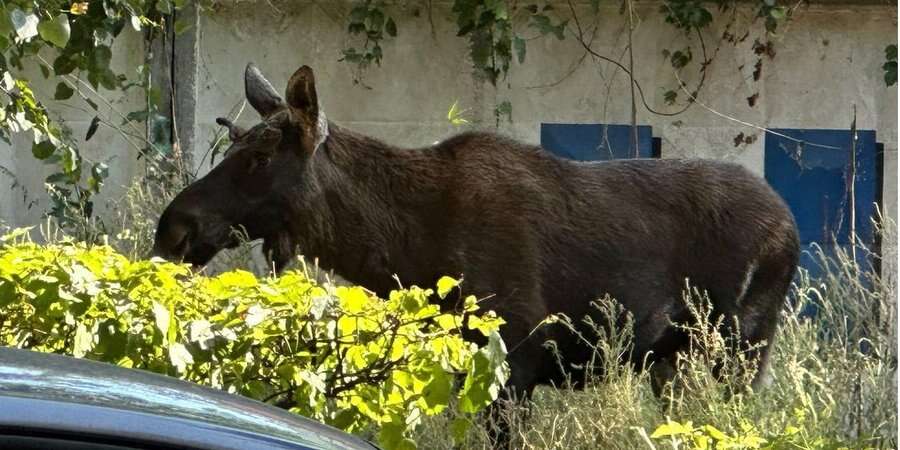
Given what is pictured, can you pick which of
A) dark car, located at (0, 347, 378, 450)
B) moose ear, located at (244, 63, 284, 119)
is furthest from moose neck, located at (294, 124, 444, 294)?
dark car, located at (0, 347, 378, 450)

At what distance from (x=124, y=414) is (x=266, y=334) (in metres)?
2.27

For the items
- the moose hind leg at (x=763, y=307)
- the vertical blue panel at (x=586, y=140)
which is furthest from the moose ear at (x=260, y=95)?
the vertical blue panel at (x=586, y=140)

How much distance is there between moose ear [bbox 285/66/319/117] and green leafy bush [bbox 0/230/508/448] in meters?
2.03

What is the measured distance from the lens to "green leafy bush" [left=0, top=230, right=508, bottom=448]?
14.9 ft

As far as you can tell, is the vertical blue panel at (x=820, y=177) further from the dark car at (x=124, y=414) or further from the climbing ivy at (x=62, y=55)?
the dark car at (x=124, y=414)

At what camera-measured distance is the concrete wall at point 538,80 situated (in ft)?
35.0

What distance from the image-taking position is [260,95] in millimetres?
7293

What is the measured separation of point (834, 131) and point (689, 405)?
465 centimetres

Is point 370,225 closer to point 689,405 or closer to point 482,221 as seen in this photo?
point 482,221

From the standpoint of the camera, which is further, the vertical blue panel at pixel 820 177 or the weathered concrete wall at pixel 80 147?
the vertical blue panel at pixel 820 177

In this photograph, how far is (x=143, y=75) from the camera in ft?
31.6

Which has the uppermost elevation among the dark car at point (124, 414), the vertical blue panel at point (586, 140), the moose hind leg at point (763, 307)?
the vertical blue panel at point (586, 140)

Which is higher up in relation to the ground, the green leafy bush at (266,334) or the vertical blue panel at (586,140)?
the vertical blue panel at (586,140)

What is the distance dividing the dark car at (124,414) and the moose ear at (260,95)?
4.31 m
